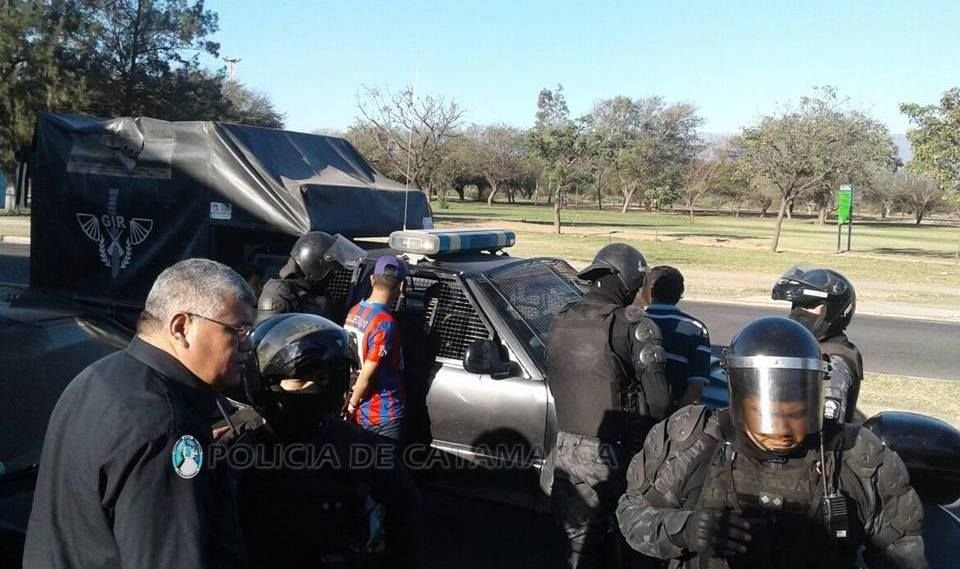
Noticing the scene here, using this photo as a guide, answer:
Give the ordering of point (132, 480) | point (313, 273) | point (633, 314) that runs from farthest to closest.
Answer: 1. point (313, 273)
2. point (633, 314)
3. point (132, 480)

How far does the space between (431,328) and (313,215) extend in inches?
77.2

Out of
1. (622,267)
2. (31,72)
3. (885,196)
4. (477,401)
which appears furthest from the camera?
(885,196)

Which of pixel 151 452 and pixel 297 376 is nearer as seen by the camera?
pixel 151 452

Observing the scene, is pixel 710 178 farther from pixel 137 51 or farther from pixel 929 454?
pixel 929 454

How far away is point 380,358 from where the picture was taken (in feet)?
15.1

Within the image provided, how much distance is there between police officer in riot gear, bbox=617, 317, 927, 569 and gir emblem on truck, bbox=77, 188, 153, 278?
19.9 ft

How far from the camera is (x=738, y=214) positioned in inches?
3187

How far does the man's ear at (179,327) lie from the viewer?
2.05 m

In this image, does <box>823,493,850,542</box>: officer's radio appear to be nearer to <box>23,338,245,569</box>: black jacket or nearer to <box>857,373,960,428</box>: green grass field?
<box>23,338,245,569</box>: black jacket

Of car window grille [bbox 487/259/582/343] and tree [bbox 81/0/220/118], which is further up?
tree [bbox 81/0/220/118]

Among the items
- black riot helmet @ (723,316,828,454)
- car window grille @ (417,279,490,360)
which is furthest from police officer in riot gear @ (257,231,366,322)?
black riot helmet @ (723,316,828,454)

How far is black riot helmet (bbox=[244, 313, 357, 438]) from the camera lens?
2461 millimetres

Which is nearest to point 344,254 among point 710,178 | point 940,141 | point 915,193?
point 940,141

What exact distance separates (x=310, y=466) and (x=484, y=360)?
2134mm
